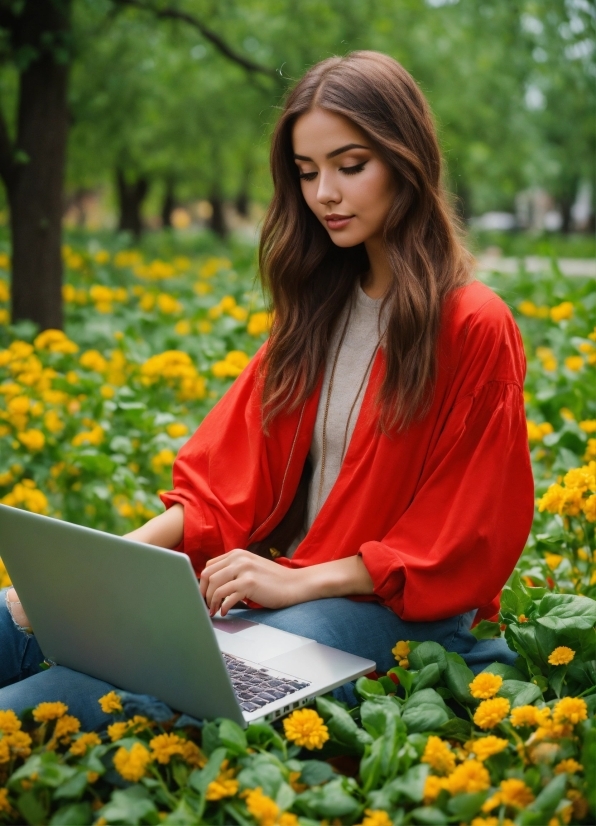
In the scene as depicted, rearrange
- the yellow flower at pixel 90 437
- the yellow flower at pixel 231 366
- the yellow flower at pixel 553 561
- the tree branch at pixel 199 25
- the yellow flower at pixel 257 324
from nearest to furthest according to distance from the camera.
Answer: the yellow flower at pixel 553 561 < the yellow flower at pixel 90 437 < the yellow flower at pixel 231 366 < the yellow flower at pixel 257 324 < the tree branch at pixel 199 25

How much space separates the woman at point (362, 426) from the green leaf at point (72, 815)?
28 centimetres

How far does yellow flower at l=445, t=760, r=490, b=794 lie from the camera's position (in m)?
1.61

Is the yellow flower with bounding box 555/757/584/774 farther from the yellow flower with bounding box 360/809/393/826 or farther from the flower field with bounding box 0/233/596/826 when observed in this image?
the yellow flower with bounding box 360/809/393/826

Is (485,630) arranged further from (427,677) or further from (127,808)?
(127,808)

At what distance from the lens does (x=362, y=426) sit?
2.34 m

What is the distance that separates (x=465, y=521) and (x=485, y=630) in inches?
12.1

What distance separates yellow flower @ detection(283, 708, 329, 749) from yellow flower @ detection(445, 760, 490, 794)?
8.7 inches

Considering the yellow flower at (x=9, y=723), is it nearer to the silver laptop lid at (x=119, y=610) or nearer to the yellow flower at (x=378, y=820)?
the silver laptop lid at (x=119, y=610)

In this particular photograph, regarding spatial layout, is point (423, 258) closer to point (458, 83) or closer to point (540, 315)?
point (540, 315)

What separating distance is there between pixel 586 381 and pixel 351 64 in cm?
209

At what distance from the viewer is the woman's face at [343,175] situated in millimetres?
2264

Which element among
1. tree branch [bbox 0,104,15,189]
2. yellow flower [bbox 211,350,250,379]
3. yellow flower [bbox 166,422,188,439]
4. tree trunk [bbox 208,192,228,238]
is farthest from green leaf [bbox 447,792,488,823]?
tree trunk [bbox 208,192,228,238]

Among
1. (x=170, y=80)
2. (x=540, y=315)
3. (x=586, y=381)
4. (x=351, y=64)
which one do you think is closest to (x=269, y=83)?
(x=170, y=80)

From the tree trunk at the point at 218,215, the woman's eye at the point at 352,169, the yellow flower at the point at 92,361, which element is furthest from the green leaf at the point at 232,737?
the tree trunk at the point at 218,215
